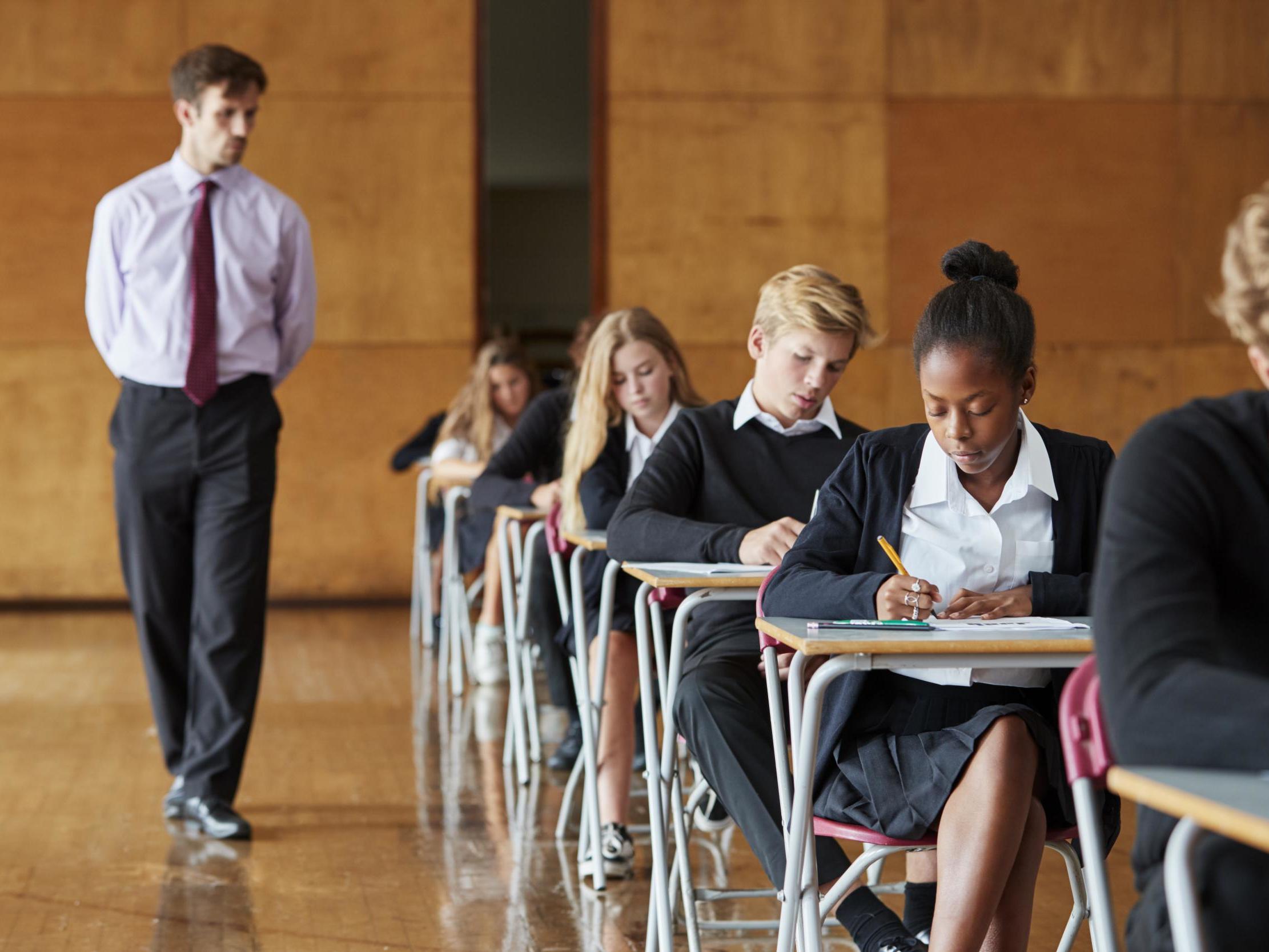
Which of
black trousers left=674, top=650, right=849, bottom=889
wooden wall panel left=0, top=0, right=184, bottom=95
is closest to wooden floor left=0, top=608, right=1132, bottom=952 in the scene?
black trousers left=674, top=650, right=849, bottom=889

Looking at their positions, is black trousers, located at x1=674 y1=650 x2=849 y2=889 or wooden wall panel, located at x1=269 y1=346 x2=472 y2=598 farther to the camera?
wooden wall panel, located at x1=269 y1=346 x2=472 y2=598

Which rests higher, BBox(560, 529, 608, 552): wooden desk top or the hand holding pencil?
the hand holding pencil

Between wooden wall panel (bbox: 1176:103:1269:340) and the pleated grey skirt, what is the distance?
6.65 metres

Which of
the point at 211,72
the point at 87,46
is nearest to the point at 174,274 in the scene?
the point at 211,72

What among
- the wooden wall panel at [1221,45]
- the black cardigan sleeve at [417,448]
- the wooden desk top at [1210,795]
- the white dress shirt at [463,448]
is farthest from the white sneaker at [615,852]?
the wooden wall panel at [1221,45]

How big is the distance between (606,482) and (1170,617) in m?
2.27

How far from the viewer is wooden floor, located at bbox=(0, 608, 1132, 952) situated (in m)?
2.78

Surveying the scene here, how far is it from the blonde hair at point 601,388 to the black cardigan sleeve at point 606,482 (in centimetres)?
1

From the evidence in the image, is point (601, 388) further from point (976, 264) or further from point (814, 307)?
point (976, 264)

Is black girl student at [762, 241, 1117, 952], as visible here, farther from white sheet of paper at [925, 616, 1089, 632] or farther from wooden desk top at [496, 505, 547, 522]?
wooden desk top at [496, 505, 547, 522]

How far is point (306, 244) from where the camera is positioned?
12.1ft

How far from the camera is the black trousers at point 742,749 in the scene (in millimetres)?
2141

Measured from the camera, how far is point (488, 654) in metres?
5.38

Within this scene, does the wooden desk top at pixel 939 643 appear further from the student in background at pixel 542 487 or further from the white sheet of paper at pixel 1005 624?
the student in background at pixel 542 487
